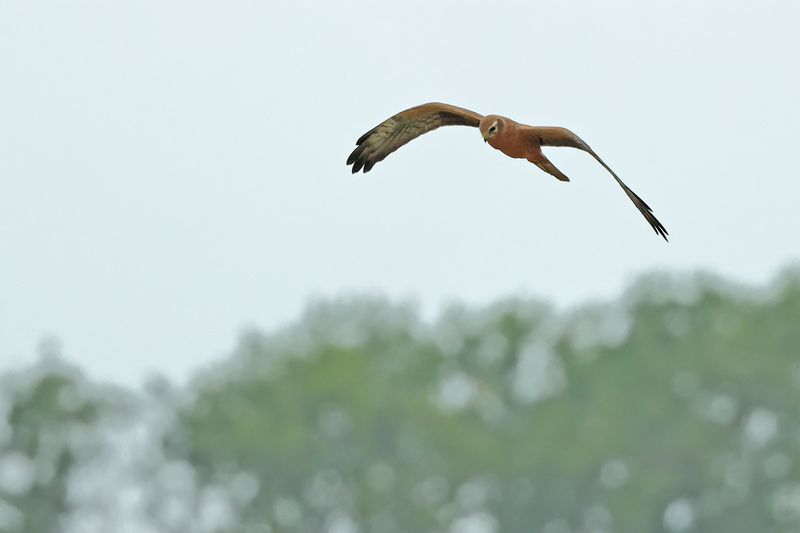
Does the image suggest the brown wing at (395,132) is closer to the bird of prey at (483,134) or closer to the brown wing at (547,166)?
the bird of prey at (483,134)

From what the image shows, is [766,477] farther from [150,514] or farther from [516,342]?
[150,514]

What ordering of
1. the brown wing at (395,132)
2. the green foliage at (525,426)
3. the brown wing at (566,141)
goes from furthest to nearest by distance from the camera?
the green foliage at (525,426), the brown wing at (395,132), the brown wing at (566,141)

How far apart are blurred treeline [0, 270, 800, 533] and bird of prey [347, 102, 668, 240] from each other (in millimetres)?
31573

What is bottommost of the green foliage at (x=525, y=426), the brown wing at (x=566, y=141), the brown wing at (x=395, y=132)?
the brown wing at (x=566, y=141)

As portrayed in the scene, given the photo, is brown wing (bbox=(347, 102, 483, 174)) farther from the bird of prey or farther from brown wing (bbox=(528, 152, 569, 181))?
brown wing (bbox=(528, 152, 569, 181))

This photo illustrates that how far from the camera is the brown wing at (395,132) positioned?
15414 millimetres

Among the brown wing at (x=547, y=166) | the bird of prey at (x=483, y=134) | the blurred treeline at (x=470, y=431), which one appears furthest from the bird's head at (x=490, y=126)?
the blurred treeline at (x=470, y=431)

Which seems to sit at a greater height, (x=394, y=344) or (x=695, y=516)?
(x=394, y=344)

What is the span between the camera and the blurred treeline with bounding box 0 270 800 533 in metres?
47.5

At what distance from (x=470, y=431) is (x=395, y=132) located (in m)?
34.3

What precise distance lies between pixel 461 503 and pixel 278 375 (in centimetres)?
643

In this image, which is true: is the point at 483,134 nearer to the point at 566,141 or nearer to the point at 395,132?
the point at 566,141

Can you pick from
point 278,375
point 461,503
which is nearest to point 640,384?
point 461,503

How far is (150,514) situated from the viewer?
4856cm
